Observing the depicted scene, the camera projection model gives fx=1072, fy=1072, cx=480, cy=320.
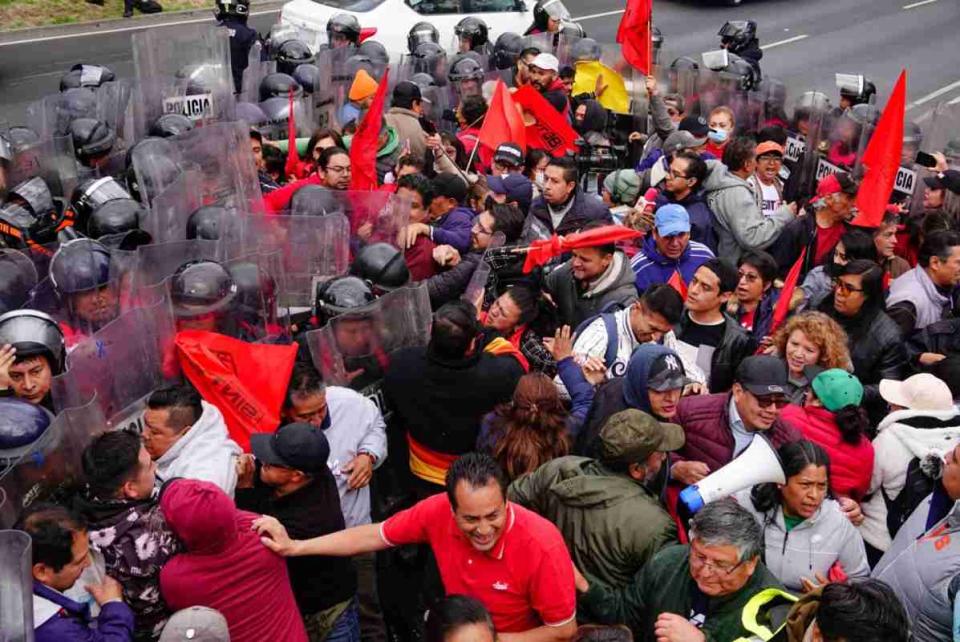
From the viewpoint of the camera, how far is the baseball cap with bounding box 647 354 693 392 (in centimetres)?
438

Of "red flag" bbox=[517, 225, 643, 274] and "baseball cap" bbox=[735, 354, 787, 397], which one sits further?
"red flag" bbox=[517, 225, 643, 274]

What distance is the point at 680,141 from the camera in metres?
7.99

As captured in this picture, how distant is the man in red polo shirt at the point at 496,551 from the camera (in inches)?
136

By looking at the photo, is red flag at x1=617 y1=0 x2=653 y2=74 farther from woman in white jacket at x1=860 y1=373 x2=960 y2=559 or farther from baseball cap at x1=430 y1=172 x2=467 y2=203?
woman in white jacket at x1=860 y1=373 x2=960 y2=559

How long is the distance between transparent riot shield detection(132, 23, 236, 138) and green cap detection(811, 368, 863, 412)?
5615 millimetres

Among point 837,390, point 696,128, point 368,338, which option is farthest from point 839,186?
point 368,338

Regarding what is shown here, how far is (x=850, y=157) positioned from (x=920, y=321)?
295 centimetres

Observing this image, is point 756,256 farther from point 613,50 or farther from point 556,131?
point 613,50

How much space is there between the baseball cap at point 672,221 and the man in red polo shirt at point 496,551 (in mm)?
2804

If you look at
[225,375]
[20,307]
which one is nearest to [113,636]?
[225,375]

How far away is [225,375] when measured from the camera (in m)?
4.67

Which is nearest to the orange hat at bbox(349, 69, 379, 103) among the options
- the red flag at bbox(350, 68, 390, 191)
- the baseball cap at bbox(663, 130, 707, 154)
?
the red flag at bbox(350, 68, 390, 191)

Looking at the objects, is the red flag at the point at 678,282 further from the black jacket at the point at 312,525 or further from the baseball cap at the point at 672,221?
the black jacket at the point at 312,525

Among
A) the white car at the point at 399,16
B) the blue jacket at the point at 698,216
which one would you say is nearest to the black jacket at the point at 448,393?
the blue jacket at the point at 698,216
